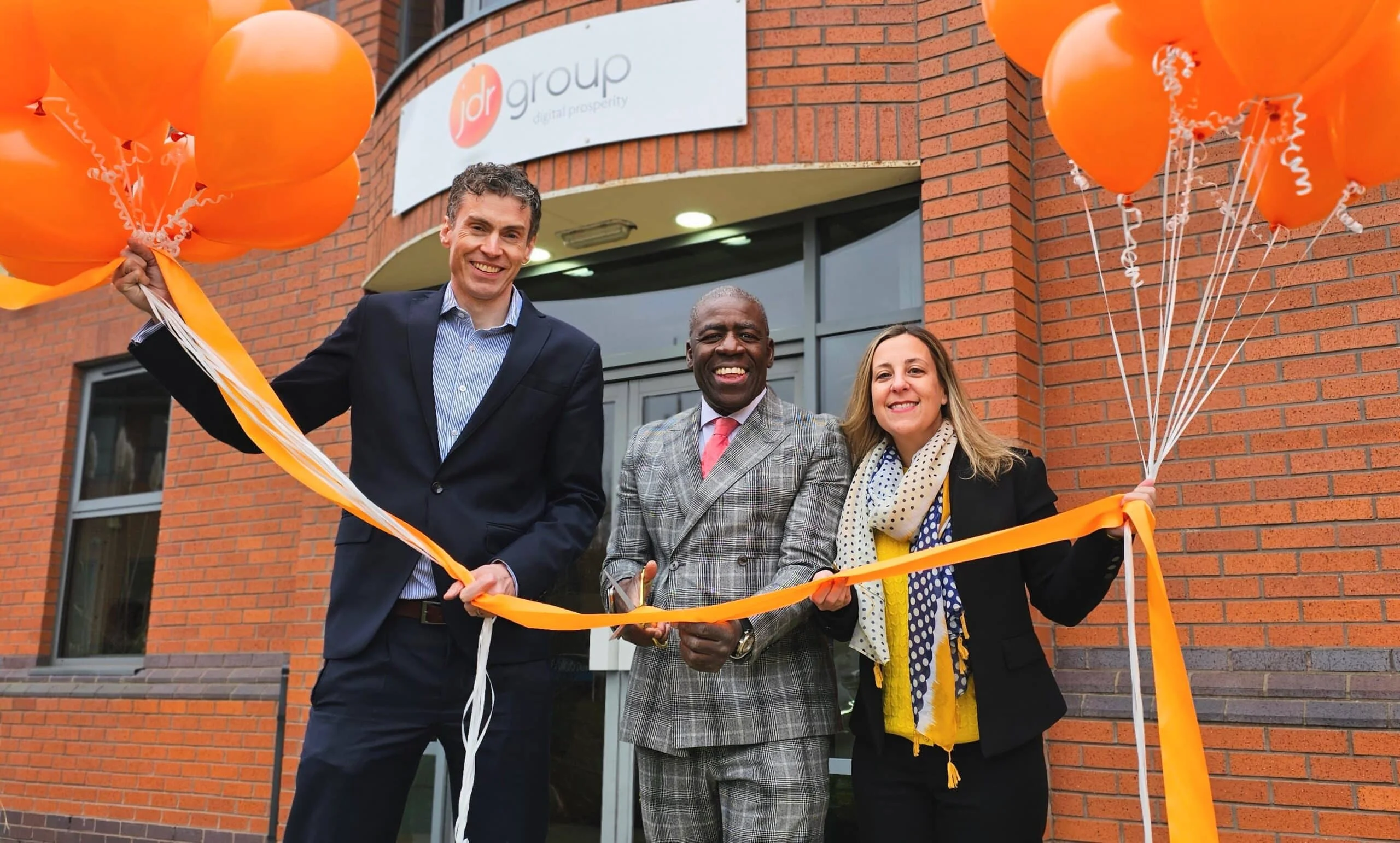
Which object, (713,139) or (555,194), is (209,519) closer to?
(555,194)

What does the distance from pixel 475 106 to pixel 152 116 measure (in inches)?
119

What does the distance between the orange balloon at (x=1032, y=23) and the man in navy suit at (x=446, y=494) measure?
1231 mm

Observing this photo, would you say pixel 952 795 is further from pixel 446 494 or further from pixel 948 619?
pixel 446 494

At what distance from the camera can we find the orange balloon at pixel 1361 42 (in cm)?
222

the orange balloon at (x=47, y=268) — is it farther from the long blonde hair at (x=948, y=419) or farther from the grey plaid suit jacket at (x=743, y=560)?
the long blonde hair at (x=948, y=419)

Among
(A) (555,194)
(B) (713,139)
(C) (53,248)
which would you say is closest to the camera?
(C) (53,248)

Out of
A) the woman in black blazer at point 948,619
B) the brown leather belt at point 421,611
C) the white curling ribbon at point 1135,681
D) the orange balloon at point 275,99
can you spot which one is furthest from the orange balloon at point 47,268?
the white curling ribbon at point 1135,681

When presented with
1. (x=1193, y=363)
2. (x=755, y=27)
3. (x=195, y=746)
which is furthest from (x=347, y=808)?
(x=195, y=746)

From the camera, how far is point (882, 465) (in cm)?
288

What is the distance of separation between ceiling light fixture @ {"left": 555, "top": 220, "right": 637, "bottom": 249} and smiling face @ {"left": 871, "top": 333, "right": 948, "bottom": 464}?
252 cm

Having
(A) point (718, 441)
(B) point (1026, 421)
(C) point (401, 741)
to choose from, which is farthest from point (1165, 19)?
(C) point (401, 741)

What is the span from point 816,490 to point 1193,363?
1771mm

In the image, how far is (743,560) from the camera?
2.84 metres

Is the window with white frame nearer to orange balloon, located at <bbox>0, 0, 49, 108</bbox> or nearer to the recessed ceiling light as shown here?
the recessed ceiling light
